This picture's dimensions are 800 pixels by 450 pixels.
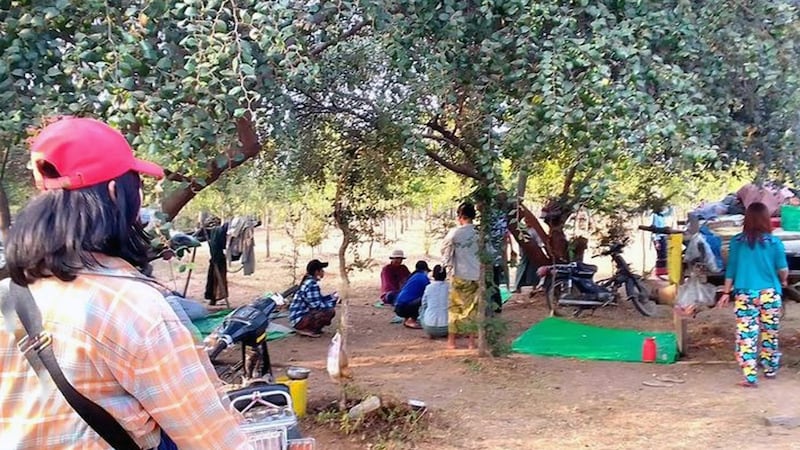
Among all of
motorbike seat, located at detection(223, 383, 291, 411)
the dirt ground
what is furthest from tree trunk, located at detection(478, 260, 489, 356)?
motorbike seat, located at detection(223, 383, 291, 411)

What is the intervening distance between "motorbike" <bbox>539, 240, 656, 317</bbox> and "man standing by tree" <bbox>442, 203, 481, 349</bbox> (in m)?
2.23

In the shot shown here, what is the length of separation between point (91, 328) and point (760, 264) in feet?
19.0

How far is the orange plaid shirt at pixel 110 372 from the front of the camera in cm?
120

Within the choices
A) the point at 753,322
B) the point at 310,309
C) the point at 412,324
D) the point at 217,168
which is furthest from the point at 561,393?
the point at 217,168

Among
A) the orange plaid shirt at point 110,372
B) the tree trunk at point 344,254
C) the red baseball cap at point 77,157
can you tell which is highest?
the red baseball cap at point 77,157

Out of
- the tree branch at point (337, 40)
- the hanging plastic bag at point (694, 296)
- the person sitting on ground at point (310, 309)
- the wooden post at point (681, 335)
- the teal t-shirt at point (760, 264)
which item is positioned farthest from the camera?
the person sitting on ground at point (310, 309)

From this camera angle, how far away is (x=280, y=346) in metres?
7.84

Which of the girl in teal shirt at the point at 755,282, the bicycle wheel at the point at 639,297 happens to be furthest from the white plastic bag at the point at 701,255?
the bicycle wheel at the point at 639,297

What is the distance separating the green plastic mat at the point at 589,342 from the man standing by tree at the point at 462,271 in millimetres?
572

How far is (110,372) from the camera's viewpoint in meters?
1.20

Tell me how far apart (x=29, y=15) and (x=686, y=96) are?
3.06m

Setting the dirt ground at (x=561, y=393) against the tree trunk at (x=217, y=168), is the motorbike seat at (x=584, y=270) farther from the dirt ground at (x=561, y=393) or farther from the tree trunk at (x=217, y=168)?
the tree trunk at (x=217, y=168)

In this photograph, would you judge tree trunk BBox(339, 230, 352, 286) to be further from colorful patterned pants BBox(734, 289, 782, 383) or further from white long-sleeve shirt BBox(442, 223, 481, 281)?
colorful patterned pants BBox(734, 289, 782, 383)

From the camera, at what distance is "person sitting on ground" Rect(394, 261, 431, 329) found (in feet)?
28.6
